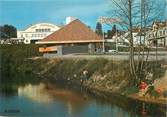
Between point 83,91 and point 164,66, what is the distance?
193cm

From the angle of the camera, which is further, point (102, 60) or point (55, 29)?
point (102, 60)

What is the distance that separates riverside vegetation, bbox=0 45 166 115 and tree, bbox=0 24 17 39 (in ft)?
0.81

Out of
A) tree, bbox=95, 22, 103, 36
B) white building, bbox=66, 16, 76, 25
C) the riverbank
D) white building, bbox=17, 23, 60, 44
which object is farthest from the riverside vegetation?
white building, bbox=66, 16, 76, 25

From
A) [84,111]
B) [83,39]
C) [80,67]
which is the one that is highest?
[83,39]

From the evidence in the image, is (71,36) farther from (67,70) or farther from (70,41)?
(67,70)

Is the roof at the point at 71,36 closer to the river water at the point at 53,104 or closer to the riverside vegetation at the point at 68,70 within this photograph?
the riverside vegetation at the point at 68,70

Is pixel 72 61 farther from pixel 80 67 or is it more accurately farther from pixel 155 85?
pixel 155 85

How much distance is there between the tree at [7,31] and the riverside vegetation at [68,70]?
25cm

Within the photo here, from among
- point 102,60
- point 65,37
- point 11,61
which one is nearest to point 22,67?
point 11,61

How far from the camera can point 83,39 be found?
9.96 m

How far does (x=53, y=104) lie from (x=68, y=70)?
219 centimetres

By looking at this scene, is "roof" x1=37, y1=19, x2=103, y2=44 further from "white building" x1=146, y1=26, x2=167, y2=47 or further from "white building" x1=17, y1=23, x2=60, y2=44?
"white building" x1=146, y1=26, x2=167, y2=47

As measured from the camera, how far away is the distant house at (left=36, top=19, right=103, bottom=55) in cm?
988

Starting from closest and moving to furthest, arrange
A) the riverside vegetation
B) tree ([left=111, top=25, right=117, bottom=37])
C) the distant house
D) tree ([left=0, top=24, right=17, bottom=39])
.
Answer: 1. tree ([left=0, top=24, right=17, bottom=39])
2. the riverside vegetation
3. the distant house
4. tree ([left=111, top=25, right=117, bottom=37])
